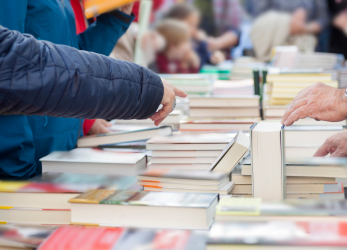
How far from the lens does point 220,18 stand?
6.36 m

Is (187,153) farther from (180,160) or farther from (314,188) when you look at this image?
(314,188)

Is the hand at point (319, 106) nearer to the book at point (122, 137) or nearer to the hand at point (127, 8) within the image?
the book at point (122, 137)

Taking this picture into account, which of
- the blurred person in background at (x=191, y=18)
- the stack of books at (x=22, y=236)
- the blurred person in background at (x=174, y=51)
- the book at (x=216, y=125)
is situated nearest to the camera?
the stack of books at (x=22, y=236)

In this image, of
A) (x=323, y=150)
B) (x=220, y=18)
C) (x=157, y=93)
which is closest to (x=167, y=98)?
(x=157, y=93)

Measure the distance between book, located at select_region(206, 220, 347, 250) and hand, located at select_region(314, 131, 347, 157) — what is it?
19.4 inches

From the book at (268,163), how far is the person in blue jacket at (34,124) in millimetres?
614

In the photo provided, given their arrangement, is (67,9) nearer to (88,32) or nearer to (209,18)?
(88,32)

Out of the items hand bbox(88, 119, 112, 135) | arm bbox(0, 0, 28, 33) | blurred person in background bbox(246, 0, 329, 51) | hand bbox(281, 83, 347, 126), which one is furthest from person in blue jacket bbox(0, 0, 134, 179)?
blurred person in background bbox(246, 0, 329, 51)

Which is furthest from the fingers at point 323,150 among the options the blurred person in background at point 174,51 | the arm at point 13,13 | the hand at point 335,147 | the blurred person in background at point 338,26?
the blurred person in background at point 338,26

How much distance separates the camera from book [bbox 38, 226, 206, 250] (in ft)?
2.10

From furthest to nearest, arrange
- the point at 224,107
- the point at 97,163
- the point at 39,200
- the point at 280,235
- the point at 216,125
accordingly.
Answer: the point at 224,107
the point at 216,125
the point at 97,163
the point at 39,200
the point at 280,235

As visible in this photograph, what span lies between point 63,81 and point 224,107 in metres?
0.84

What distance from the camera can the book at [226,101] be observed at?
Result: 149cm

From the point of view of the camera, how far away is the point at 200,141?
1082mm
